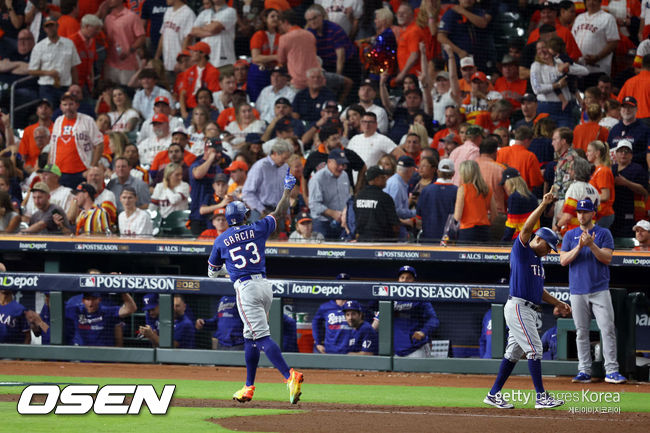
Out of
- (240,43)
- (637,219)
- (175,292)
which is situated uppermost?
(240,43)

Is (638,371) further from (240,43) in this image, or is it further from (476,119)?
(240,43)

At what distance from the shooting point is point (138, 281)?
37.1ft

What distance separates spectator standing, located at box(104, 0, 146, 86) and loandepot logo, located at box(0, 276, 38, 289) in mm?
6067

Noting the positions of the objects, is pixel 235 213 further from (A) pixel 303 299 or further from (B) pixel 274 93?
(B) pixel 274 93

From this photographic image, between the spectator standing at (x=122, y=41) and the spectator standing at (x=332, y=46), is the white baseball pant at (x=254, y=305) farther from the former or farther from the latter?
the spectator standing at (x=122, y=41)

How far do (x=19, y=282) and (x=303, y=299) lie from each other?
127 inches

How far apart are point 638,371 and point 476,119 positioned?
444cm

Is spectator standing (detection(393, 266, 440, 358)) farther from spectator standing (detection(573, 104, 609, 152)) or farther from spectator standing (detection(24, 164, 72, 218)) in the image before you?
spectator standing (detection(24, 164, 72, 218))

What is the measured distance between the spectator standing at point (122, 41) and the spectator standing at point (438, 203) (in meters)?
7.16

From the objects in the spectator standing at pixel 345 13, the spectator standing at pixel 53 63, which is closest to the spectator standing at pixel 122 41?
the spectator standing at pixel 53 63

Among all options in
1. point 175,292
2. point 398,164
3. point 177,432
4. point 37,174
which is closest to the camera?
point 177,432

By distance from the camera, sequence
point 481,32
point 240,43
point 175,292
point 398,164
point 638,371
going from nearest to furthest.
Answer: point 638,371, point 175,292, point 398,164, point 481,32, point 240,43

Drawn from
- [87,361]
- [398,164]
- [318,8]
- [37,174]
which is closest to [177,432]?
[87,361]

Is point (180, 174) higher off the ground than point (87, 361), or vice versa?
point (180, 174)
